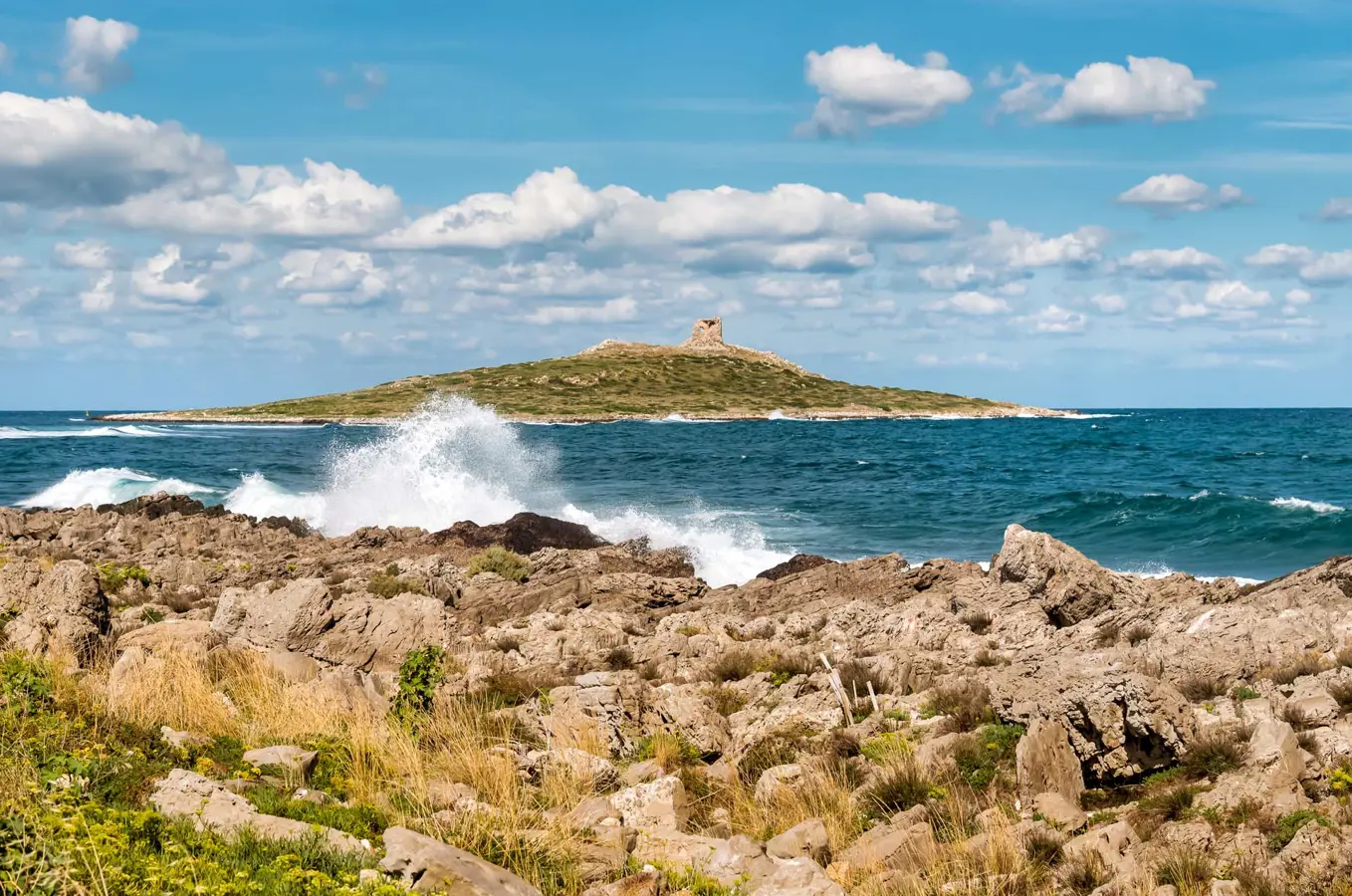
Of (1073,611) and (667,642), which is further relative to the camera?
(1073,611)

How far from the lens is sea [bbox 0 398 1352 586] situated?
112 feet

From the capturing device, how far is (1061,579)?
54.9ft

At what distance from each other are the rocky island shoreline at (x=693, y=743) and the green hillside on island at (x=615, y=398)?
128806 millimetres

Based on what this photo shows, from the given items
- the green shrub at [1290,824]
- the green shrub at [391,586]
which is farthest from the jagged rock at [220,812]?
the green shrub at [391,586]

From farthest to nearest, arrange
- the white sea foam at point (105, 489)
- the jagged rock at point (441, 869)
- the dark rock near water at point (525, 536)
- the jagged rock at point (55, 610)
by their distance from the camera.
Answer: the white sea foam at point (105, 489) → the dark rock near water at point (525, 536) → the jagged rock at point (55, 610) → the jagged rock at point (441, 869)

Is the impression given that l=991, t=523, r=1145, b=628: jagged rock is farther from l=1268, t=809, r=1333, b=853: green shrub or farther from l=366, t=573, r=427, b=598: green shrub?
l=366, t=573, r=427, b=598: green shrub

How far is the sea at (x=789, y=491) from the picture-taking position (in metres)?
34.1

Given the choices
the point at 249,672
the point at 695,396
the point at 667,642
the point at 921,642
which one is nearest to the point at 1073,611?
the point at 921,642

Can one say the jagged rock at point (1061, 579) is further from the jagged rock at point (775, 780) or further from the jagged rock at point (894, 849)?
the jagged rock at point (894, 849)

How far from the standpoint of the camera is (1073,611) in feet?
52.3

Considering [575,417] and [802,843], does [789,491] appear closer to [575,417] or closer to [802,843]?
[802,843]

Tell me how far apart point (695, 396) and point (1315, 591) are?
15902 centimetres

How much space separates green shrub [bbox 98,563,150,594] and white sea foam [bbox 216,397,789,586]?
13390 millimetres

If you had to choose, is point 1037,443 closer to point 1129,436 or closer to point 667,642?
point 1129,436
